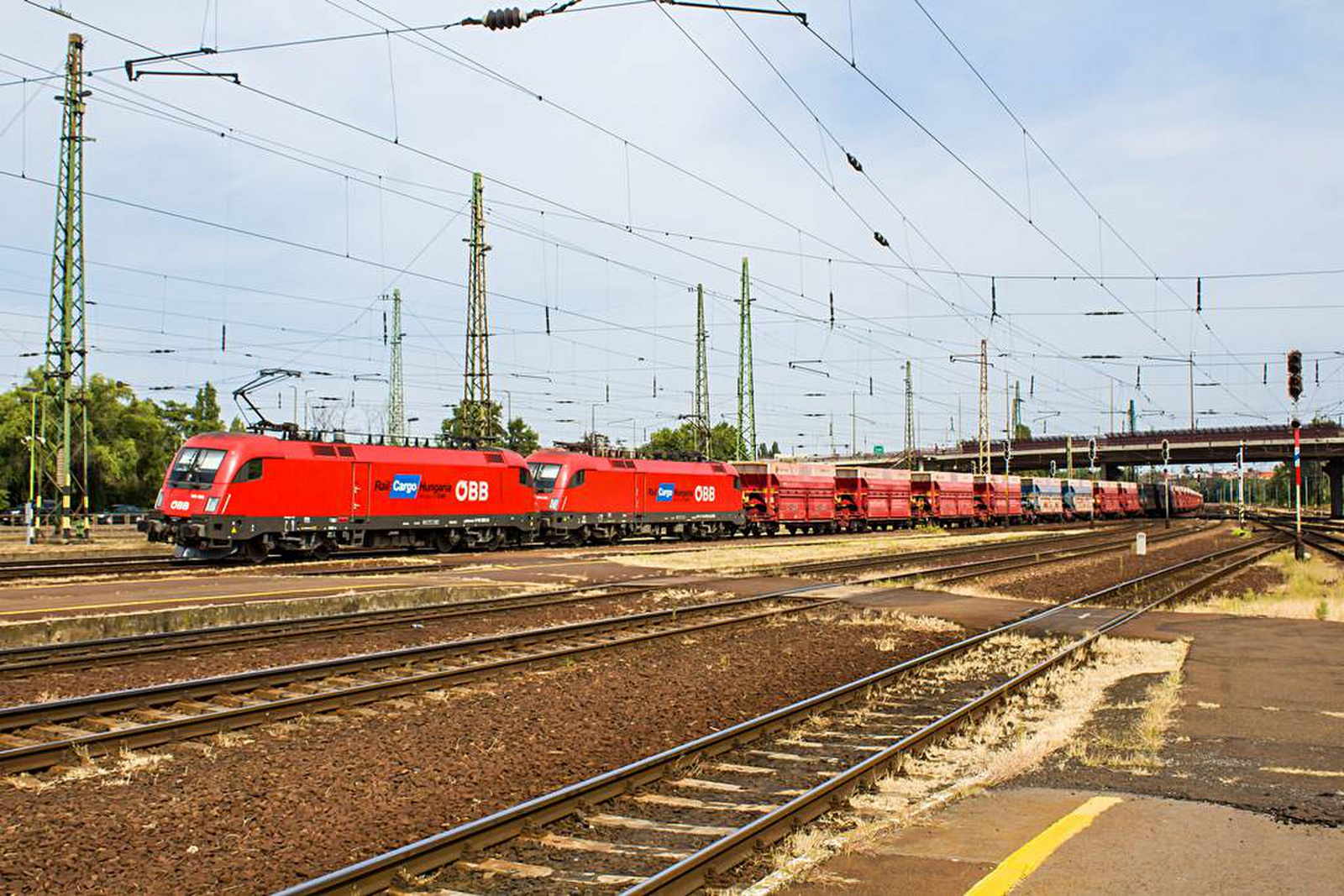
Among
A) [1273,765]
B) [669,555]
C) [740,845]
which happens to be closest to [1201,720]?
[1273,765]

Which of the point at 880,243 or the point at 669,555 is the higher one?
the point at 880,243

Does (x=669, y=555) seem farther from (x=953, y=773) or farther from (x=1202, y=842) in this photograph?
(x=1202, y=842)

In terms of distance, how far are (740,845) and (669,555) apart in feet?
91.4

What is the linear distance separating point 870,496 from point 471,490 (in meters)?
31.1

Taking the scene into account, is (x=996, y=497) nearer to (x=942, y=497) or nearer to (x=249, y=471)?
(x=942, y=497)

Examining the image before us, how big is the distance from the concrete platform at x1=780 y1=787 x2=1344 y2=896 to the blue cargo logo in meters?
26.7

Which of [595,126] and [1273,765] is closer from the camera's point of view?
[1273,765]

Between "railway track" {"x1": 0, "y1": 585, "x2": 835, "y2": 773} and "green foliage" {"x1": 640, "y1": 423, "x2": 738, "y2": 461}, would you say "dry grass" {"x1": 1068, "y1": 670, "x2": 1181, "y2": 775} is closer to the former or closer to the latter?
"railway track" {"x1": 0, "y1": 585, "x2": 835, "y2": 773}

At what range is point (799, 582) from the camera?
2555 cm

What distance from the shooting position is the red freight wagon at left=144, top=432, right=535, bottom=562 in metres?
26.8

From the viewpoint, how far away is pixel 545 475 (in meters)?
39.3

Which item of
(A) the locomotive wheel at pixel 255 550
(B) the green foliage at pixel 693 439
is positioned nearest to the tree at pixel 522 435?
(B) the green foliage at pixel 693 439

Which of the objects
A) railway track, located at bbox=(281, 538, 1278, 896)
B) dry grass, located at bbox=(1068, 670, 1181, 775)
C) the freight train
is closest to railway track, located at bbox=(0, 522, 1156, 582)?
the freight train

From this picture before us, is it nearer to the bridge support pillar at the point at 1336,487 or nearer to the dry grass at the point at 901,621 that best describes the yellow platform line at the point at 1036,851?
the dry grass at the point at 901,621
